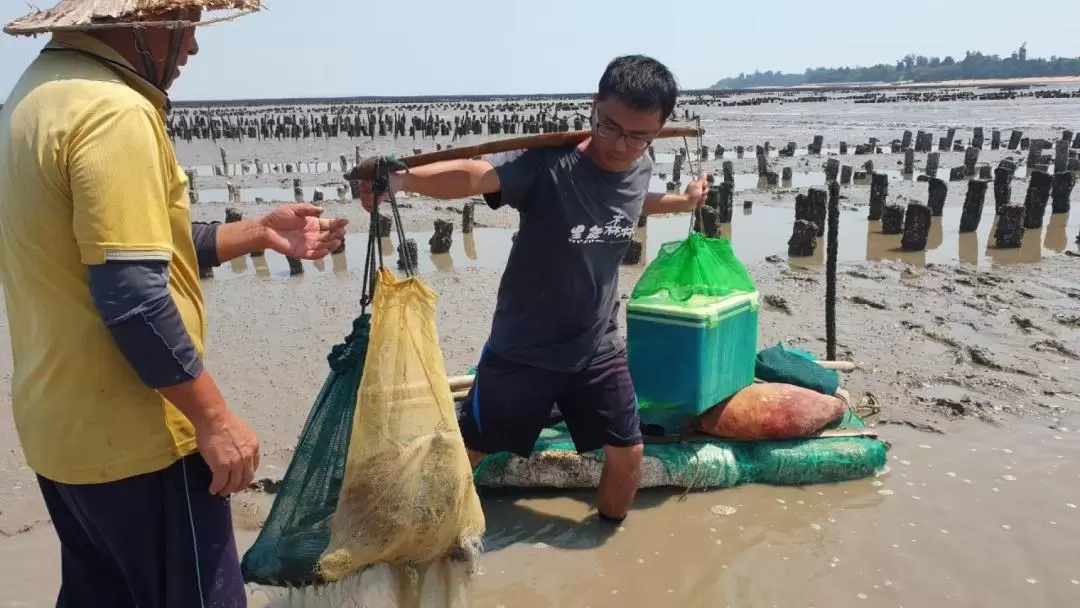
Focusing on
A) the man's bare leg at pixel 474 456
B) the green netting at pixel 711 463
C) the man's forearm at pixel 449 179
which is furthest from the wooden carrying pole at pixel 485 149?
the green netting at pixel 711 463

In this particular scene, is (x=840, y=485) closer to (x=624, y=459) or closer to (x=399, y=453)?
(x=624, y=459)

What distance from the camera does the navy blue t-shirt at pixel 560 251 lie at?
10.3 ft

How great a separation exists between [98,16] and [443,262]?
902 cm

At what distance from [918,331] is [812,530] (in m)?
3.90

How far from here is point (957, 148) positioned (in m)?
27.0

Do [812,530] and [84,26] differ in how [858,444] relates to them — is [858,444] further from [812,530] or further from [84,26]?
[84,26]

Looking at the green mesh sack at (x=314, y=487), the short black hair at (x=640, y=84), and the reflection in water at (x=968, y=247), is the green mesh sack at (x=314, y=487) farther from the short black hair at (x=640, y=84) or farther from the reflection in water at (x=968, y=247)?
the reflection in water at (x=968, y=247)

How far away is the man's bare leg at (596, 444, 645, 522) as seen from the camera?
143 inches

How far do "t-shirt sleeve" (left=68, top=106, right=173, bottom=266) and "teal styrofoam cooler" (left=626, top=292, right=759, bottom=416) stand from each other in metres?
2.73

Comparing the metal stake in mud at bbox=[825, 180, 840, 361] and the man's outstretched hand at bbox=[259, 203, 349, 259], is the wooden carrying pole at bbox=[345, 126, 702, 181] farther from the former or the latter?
the metal stake in mud at bbox=[825, 180, 840, 361]

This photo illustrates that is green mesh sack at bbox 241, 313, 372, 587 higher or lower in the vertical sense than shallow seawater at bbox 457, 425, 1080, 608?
higher

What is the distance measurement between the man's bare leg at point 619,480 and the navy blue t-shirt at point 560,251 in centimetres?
53

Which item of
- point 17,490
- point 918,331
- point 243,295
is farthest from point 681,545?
point 243,295

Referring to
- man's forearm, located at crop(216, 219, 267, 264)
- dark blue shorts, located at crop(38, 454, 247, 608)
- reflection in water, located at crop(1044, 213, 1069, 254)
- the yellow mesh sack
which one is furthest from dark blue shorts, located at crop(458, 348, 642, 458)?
reflection in water, located at crop(1044, 213, 1069, 254)
